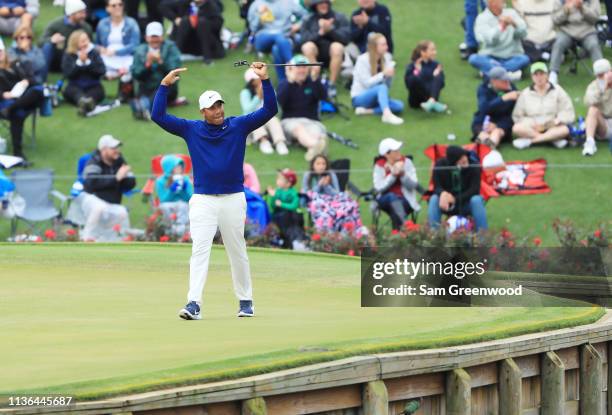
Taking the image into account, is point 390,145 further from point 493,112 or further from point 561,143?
point 561,143

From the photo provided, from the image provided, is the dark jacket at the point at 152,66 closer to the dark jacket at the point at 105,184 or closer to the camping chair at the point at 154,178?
the camping chair at the point at 154,178

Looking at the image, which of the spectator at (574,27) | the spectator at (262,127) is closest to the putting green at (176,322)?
the spectator at (262,127)

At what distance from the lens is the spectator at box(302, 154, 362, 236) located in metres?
24.1

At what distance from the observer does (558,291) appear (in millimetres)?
16953

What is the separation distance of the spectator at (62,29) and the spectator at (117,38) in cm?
27

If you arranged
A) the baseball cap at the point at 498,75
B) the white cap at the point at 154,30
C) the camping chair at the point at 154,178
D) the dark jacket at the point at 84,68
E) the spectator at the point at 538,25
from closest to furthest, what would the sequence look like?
the camping chair at the point at 154,178 < the baseball cap at the point at 498,75 < the white cap at the point at 154,30 < the dark jacket at the point at 84,68 < the spectator at the point at 538,25

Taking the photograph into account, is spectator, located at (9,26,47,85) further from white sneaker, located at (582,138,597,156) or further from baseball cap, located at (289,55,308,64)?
white sneaker, located at (582,138,597,156)

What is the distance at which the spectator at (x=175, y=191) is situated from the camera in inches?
968

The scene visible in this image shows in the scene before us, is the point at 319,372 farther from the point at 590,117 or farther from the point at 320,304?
the point at 590,117

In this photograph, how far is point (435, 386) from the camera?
12977 millimetres

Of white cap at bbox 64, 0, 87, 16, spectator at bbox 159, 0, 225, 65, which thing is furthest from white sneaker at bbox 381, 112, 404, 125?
white cap at bbox 64, 0, 87, 16

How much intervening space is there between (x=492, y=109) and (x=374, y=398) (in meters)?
15.8

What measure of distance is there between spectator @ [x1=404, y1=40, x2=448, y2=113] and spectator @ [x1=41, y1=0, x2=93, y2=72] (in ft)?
19.1

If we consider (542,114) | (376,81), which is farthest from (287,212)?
(542,114)
